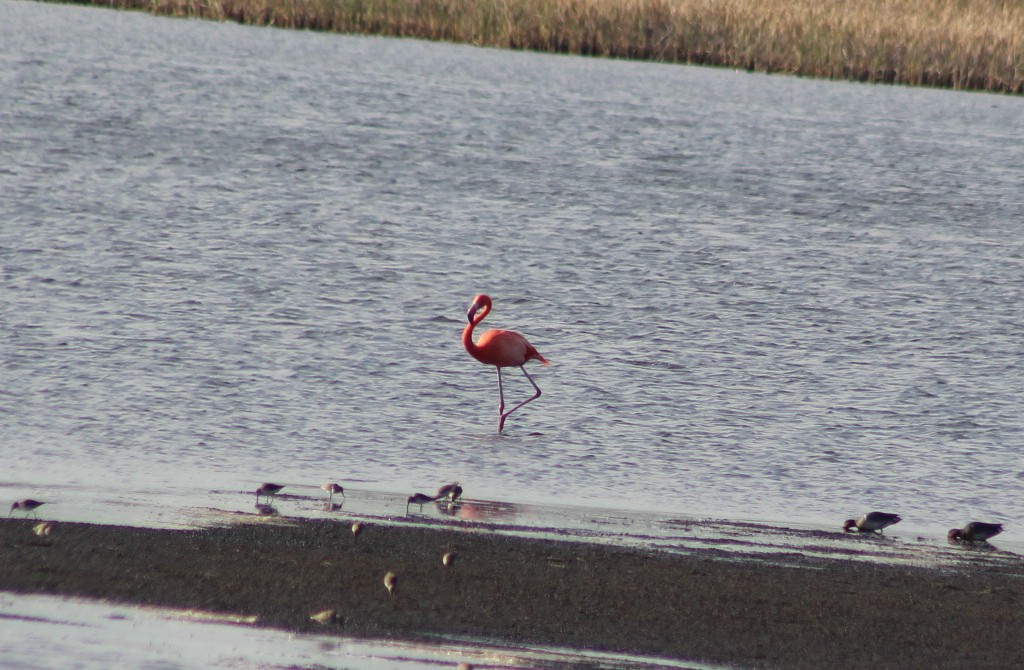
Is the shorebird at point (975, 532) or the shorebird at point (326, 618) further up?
the shorebird at point (326, 618)

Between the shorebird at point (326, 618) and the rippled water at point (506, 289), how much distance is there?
5.35 ft

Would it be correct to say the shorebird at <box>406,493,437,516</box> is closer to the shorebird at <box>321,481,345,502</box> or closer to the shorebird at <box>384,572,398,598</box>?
the shorebird at <box>321,481,345,502</box>

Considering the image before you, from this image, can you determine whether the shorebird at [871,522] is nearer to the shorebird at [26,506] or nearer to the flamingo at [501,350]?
the flamingo at [501,350]

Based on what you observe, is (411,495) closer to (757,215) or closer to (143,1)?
(757,215)

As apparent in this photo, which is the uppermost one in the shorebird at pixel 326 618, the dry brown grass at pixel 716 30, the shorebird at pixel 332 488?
the dry brown grass at pixel 716 30

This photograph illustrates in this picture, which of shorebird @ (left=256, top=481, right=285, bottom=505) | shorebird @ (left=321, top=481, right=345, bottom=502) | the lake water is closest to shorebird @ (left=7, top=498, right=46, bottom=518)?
the lake water

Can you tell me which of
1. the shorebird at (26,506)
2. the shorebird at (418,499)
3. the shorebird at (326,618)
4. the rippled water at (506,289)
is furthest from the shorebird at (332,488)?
the shorebird at (326,618)

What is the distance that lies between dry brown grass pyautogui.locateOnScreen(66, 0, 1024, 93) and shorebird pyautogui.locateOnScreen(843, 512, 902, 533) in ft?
76.8

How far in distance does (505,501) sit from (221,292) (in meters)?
6.43

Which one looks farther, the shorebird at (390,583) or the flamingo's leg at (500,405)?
the flamingo's leg at (500,405)

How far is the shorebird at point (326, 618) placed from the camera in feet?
19.1

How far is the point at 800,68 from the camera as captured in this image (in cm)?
3031

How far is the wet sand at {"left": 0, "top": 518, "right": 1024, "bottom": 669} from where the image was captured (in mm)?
5871

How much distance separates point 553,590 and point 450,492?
4.82ft
